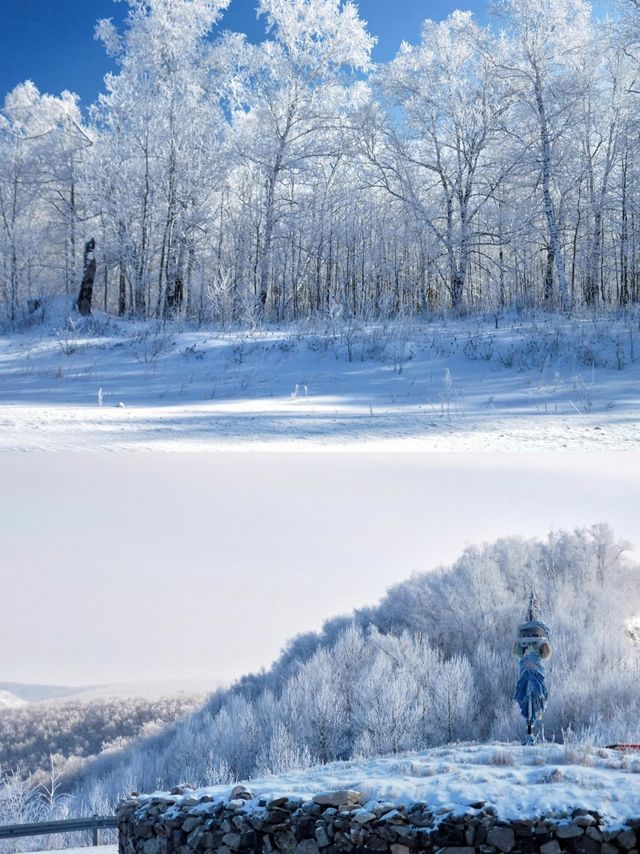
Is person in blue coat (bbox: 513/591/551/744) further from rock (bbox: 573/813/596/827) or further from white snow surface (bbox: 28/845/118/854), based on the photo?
white snow surface (bbox: 28/845/118/854)

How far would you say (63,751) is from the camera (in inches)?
671

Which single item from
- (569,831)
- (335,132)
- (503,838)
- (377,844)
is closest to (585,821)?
(569,831)

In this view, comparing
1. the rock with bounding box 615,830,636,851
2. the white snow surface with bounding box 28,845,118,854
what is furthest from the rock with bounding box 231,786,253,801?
the white snow surface with bounding box 28,845,118,854

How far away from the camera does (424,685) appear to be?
13.7m

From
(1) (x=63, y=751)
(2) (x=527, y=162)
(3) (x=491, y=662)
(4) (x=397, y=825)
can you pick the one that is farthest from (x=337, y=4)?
(4) (x=397, y=825)

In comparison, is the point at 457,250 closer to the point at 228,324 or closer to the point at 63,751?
the point at 228,324

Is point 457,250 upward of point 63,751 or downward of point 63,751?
upward

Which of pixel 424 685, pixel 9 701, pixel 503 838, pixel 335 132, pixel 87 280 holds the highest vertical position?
pixel 335 132

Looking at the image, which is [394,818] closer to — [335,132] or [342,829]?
[342,829]

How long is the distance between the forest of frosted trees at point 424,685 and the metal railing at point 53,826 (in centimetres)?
302

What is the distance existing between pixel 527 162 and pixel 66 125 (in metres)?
18.2

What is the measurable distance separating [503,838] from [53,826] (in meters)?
4.45

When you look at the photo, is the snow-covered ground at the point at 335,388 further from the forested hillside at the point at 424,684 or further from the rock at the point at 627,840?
the forested hillside at the point at 424,684

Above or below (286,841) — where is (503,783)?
above
